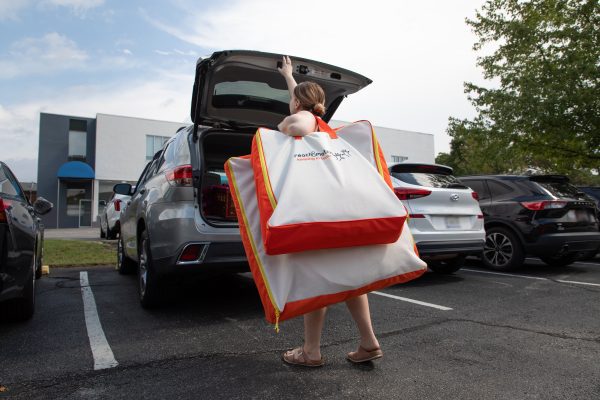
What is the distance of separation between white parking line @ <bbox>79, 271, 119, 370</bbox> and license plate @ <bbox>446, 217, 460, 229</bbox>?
4197 millimetres

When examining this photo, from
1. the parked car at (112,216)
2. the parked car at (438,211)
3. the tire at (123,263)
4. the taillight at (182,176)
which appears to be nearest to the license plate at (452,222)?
the parked car at (438,211)

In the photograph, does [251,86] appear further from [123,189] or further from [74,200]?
[74,200]

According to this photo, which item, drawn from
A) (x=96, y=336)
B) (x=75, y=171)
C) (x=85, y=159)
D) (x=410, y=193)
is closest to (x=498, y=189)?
(x=410, y=193)

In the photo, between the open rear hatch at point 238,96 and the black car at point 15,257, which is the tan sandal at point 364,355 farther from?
the black car at point 15,257

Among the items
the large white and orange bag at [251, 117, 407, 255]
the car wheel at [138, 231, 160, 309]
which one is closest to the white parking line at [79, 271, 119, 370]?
the car wheel at [138, 231, 160, 309]

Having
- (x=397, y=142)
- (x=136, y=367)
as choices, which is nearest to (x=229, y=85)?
(x=136, y=367)

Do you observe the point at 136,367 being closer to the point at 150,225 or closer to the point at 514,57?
the point at 150,225

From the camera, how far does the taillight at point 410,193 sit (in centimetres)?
559

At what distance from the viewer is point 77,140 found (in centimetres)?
2991

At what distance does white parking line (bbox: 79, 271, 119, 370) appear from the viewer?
111 inches

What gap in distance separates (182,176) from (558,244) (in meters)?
5.73

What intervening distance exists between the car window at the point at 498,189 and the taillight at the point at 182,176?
5480mm

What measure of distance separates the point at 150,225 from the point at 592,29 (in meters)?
14.6

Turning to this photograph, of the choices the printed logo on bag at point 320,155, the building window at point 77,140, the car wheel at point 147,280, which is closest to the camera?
the printed logo on bag at point 320,155
